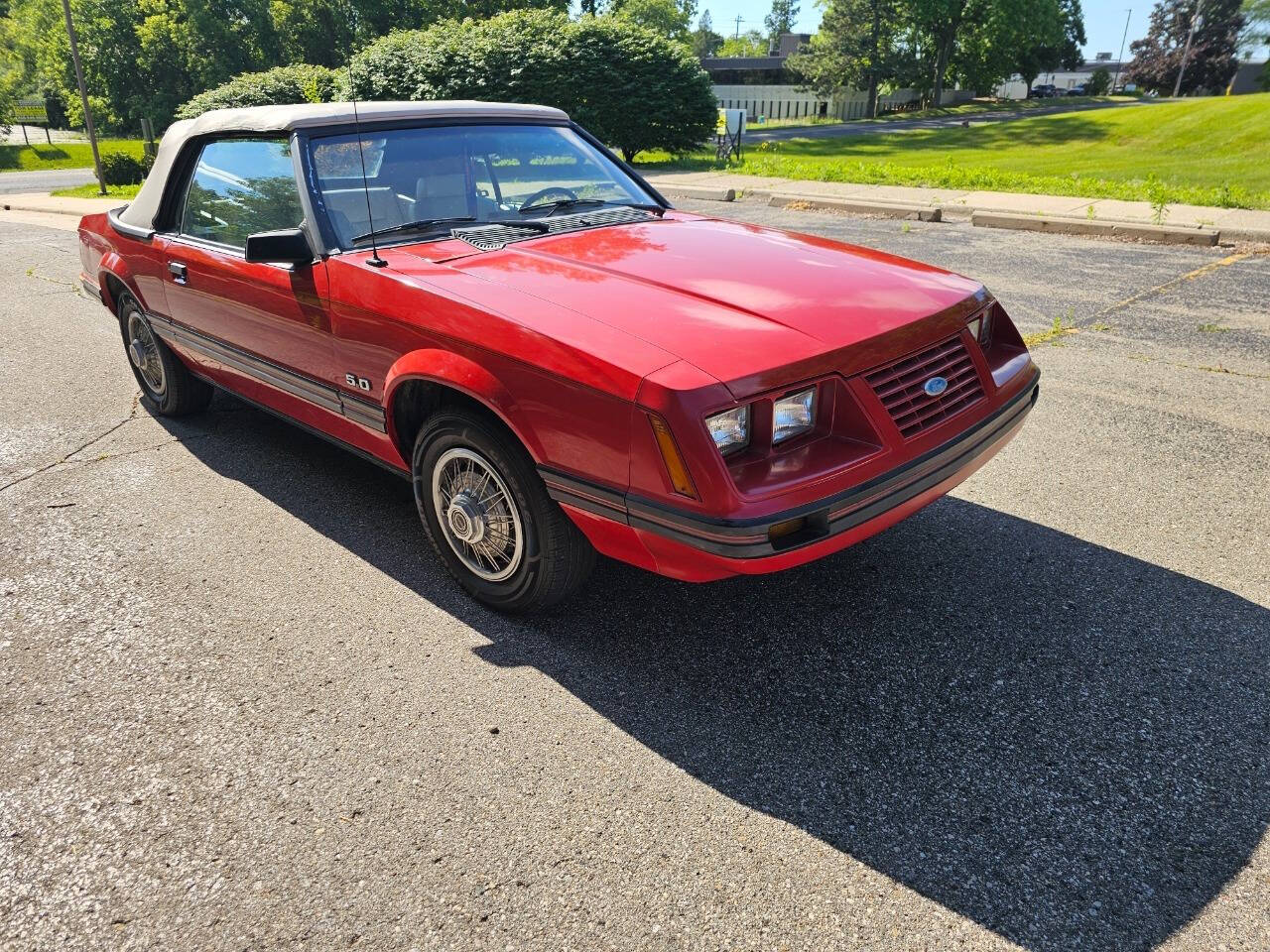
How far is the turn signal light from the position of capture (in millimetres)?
2395

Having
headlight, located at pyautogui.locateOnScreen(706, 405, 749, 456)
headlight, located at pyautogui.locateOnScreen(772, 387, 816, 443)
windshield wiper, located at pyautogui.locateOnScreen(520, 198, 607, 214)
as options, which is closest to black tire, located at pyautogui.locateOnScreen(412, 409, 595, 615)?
headlight, located at pyautogui.locateOnScreen(706, 405, 749, 456)

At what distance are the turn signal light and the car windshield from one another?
1.67 m

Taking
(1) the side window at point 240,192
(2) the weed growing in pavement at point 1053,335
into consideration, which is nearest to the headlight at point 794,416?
(1) the side window at point 240,192

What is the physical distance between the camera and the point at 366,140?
3695mm

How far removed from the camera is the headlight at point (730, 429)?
2455 mm

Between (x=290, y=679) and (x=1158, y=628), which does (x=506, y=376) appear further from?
(x=1158, y=628)

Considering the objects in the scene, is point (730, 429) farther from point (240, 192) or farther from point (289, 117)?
point (240, 192)

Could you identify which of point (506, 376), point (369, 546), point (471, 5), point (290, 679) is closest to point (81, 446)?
point (369, 546)

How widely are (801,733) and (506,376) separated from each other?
4.57 feet

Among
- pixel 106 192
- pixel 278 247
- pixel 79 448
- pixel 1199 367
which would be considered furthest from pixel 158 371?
pixel 106 192

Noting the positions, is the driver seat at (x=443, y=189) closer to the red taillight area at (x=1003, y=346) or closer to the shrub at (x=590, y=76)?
the red taillight area at (x=1003, y=346)

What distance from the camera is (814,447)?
8.67ft

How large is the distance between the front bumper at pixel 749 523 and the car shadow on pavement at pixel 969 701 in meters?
0.50

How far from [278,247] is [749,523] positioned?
213cm
